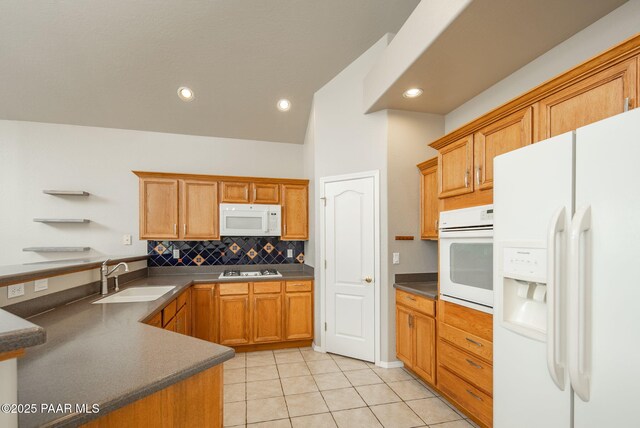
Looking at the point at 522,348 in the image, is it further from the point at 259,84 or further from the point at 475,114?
the point at 259,84

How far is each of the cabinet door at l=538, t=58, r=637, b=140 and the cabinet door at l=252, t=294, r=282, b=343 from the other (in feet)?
9.84

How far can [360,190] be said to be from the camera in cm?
321

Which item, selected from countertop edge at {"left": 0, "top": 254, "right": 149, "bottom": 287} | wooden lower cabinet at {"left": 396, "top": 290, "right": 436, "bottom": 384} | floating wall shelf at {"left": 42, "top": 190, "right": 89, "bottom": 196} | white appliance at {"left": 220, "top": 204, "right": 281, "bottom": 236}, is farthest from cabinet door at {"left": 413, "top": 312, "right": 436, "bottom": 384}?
floating wall shelf at {"left": 42, "top": 190, "right": 89, "bottom": 196}

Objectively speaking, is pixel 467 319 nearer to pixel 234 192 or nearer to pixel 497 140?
pixel 497 140

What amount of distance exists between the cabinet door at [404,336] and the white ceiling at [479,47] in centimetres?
209

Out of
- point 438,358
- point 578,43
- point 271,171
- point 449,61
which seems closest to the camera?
point 578,43

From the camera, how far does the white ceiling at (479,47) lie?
170 cm

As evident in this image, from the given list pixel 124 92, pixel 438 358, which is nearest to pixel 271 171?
pixel 124 92

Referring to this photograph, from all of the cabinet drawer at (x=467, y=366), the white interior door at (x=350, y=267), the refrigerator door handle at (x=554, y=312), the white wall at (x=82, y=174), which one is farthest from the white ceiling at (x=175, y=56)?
the cabinet drawer at (x=467, y=366)

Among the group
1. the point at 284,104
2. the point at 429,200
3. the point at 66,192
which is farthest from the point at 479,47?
the point at 66,192

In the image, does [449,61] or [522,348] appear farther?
[449,61]

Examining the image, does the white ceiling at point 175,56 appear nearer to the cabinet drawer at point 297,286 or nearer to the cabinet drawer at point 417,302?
the cabinet drawer at point 297,286

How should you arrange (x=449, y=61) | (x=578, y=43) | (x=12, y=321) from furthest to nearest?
(x=449, y=61), (x=578, y=43), (x=12, y=321)

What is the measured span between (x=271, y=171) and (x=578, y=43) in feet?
11.3
